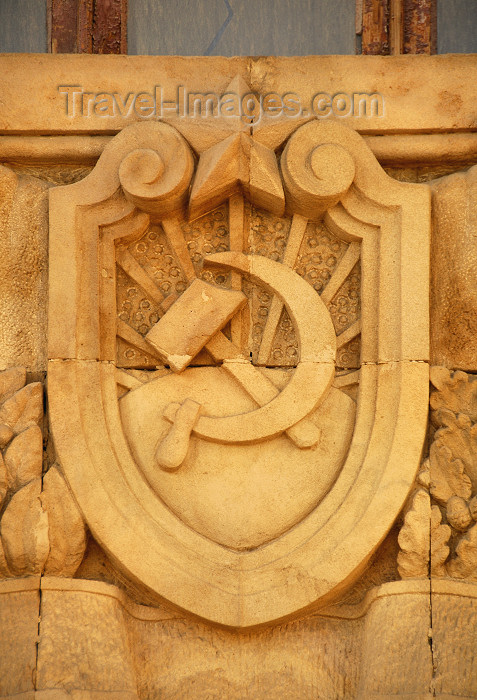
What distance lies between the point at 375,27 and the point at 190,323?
1835 mm

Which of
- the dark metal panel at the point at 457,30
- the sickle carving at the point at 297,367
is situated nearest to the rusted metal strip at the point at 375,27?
the dark metal panel at the point at 457,30

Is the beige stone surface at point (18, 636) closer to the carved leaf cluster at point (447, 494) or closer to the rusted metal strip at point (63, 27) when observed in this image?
the carved leaf cluster at point (447, 494)

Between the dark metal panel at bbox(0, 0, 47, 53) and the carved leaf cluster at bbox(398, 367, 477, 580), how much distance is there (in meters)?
2.51

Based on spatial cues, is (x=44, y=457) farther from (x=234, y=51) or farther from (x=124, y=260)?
(x=234, y=51)

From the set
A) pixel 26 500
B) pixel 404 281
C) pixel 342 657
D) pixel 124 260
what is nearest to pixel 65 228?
pixel 124 260

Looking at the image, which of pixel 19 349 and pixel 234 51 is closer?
pixel 19 349

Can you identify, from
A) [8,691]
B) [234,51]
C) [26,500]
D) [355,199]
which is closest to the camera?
[8,691]

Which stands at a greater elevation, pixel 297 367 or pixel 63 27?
pixel 63 27

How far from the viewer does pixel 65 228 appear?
4.26m

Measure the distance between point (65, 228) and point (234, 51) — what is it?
137 centimetres

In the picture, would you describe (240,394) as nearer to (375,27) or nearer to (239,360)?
(239,360)

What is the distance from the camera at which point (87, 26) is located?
196 inches

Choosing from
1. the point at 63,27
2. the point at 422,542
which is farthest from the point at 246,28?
the point at 422,542

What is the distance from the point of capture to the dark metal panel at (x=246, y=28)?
498 cm
